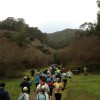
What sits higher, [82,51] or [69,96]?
[82,51]

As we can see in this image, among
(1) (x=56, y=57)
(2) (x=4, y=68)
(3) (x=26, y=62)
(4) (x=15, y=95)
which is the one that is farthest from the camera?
(1) (x=56, y=57)

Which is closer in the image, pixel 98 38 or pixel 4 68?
pixel 4 68

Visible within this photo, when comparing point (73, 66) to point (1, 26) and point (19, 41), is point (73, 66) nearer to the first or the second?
point (19, 41)

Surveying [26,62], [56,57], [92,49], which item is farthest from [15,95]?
[56,57]

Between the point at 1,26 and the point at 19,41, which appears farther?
the point at 1,26

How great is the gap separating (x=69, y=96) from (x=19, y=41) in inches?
2094

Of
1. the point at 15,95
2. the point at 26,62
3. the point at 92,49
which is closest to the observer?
the point at 15,95

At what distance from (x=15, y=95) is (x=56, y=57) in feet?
190

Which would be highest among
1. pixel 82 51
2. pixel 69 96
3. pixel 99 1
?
pixel 99 1

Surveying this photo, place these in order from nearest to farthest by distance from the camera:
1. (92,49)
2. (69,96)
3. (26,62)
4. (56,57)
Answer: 1. (69,96)
2. (92,49)
3. (26,62)
4. (56,57)

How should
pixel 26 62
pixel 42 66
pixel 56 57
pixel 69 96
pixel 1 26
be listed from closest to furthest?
pixel 69 96
pixel 26 62
pixel 42 66
pixel 56 57
pixel 1 26

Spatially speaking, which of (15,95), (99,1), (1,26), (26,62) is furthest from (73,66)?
(1,26)

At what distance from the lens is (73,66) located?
190ft

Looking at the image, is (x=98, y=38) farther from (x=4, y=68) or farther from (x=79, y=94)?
(x=79, y=94)
